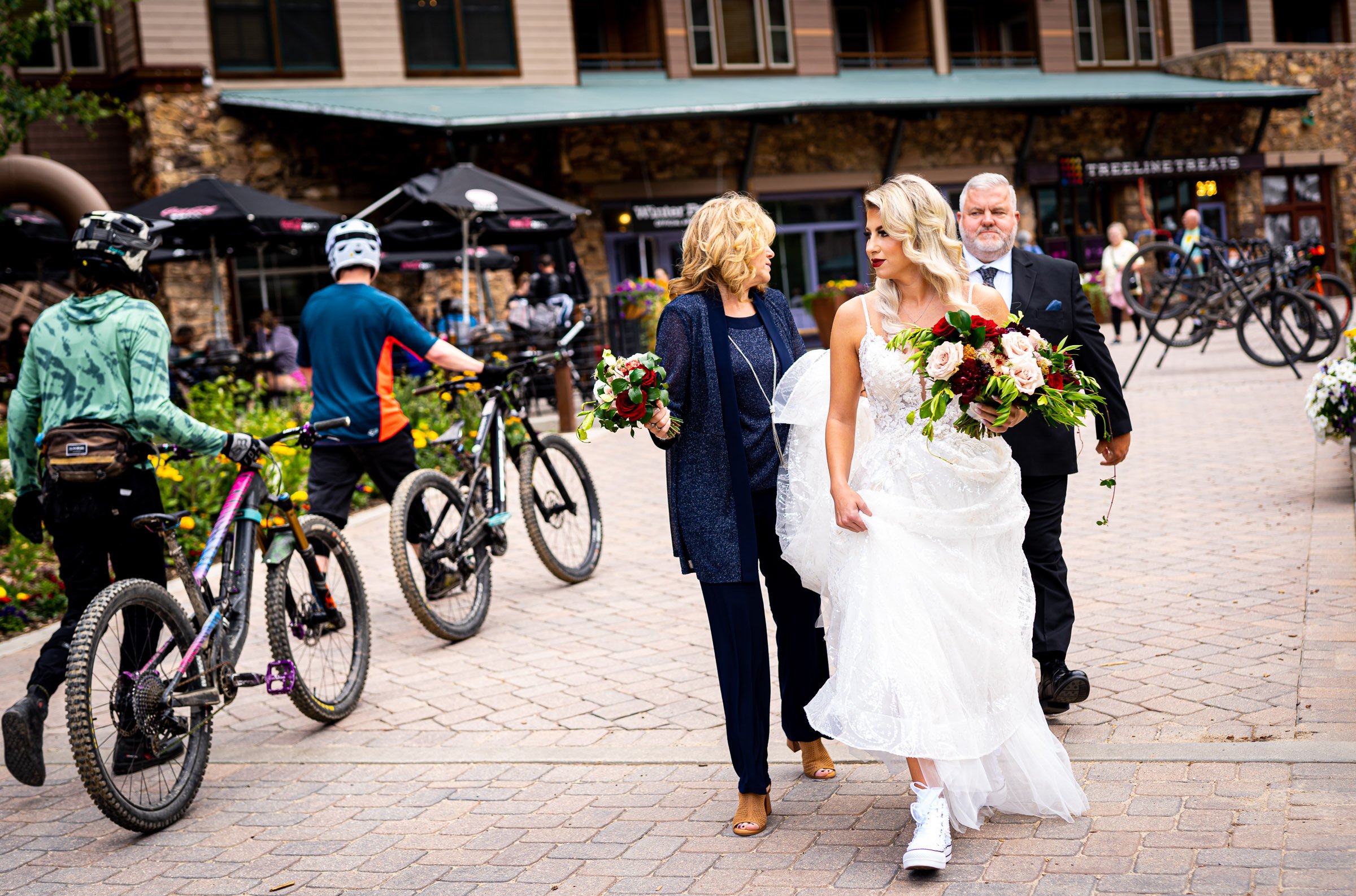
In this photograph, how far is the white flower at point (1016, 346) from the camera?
3.47 m

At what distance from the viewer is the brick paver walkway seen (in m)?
3.58

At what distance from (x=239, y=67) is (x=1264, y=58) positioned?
20952mm

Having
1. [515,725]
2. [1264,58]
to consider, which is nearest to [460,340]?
[515,725]

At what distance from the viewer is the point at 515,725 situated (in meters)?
5.23

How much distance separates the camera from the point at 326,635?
18.1ft

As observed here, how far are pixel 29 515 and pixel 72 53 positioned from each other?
18.2 metres

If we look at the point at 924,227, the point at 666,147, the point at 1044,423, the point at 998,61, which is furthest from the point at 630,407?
the point at 998,61

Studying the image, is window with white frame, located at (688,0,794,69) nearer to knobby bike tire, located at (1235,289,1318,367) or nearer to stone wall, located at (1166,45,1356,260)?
stone wall, located at (1166,45,1356,260)

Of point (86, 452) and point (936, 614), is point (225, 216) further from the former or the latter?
point (936, 614)

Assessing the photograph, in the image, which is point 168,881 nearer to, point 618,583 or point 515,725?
point 515,725

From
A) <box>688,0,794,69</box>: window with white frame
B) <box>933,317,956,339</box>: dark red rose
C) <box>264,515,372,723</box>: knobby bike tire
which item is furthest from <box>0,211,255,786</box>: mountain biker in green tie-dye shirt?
<box>688,0,794,69</box>: window with white frame

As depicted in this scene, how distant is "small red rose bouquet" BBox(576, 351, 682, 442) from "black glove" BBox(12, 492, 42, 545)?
7.43 ft

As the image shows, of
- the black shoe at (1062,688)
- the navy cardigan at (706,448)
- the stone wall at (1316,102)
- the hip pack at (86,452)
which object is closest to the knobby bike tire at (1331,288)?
the black shoe at (1062,688)

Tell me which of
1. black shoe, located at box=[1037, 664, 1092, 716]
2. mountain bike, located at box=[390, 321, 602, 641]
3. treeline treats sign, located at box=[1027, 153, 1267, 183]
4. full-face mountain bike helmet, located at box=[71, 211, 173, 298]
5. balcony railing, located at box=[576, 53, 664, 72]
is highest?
balcony railing, located at box=[576, 53, 664, 72]
